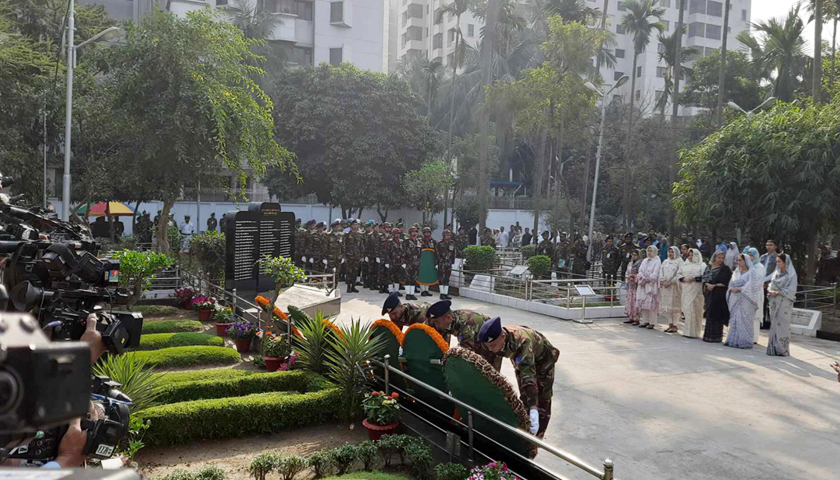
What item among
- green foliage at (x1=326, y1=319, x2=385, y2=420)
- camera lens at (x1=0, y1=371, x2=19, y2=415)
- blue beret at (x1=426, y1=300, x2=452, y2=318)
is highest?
camera lens at (x1=0, y1=371, x2=19, y2=415)

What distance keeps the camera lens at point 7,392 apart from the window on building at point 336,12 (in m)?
47.6

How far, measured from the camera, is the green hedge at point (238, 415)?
679 cm

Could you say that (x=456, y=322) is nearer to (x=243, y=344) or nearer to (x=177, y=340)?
(x=243, y=344)

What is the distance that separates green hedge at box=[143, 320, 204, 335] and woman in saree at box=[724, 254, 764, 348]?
10016 millimetres

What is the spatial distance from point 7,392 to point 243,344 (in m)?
10.1

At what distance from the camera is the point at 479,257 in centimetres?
1995

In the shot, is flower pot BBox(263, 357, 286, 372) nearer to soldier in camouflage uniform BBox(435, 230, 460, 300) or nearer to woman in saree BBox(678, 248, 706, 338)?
woman in saree BBox(678, 248, 706, 338)

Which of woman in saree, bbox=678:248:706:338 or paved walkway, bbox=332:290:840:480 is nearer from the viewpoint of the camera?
paved walkway, bbox=332:290:840:480

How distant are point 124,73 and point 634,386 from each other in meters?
13.4

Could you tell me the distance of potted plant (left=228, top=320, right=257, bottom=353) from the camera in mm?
10844

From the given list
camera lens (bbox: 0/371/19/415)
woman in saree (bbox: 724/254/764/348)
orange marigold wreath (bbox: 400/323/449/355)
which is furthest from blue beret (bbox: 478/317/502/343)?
woman in saree (bbox: 724/254/764/348)

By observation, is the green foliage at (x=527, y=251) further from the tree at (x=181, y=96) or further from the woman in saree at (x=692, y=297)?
the tree at (x=181, y=96)

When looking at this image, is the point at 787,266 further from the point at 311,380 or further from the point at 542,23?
the point at 542,23

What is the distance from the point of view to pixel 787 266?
39.4 ft
